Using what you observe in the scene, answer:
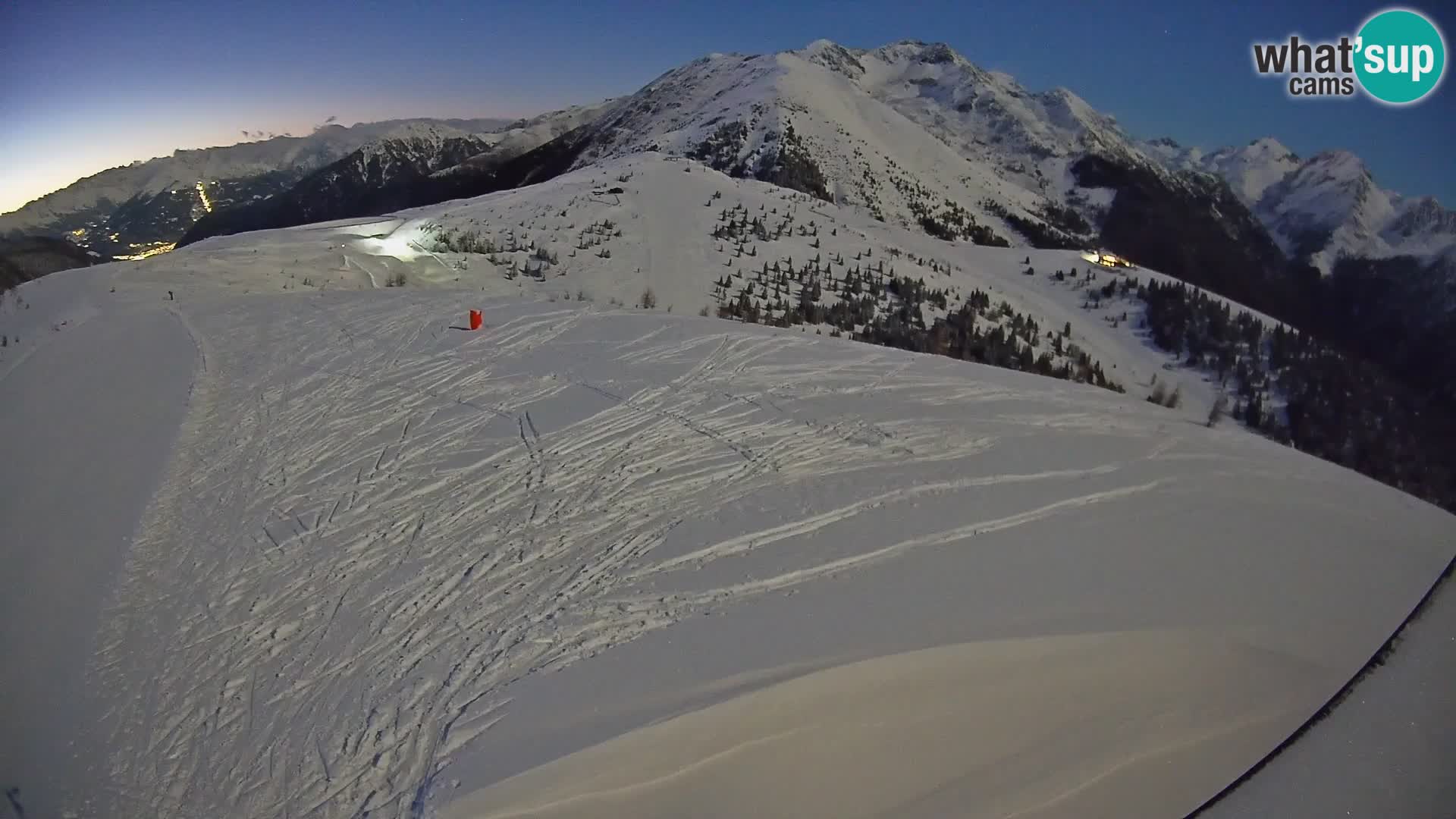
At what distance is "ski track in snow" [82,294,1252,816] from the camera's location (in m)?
4.01

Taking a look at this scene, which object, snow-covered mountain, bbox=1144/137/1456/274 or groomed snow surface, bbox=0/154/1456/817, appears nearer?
groomed snow surface, bbox=0/154/1456/817

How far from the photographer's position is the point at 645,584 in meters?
5.27

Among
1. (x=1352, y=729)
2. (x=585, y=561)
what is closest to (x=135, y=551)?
(x=585, y=561)

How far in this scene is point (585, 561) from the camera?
18.0 ft

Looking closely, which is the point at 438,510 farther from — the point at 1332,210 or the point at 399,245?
the point at 1332,210

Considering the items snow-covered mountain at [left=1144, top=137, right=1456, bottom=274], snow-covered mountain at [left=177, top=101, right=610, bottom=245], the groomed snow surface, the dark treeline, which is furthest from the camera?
snow-covered mountain at [left=1144, top=137, right=1456, bottom=274]

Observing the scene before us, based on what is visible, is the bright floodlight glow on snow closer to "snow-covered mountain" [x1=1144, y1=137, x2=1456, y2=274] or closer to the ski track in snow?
the ski track in snow

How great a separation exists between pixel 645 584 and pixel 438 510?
Answer: 2.12 m

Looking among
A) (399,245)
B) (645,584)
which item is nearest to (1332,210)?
(399,245)

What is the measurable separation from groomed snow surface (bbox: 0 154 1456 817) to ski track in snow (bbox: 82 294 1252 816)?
3cm

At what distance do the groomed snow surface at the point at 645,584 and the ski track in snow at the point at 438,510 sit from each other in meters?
0.03

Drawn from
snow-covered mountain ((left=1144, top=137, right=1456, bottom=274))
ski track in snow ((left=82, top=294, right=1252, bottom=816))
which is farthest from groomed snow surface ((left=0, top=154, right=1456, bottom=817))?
snow-covered mountain ((left=1144, top=137, right=1456, bottom=274))

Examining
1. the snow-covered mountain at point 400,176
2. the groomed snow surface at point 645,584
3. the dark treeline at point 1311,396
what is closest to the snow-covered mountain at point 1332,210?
the dark treeline at point 1311,396

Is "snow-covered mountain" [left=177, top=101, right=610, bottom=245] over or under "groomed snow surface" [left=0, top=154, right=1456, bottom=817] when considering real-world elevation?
over
